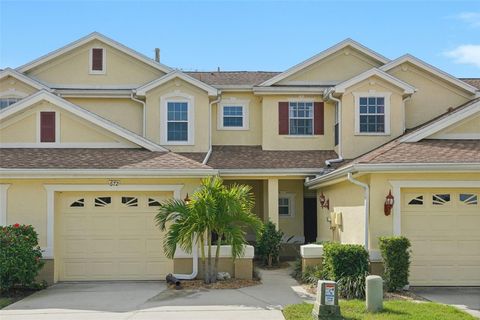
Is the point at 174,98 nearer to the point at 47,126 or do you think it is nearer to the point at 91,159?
the point at 47,126

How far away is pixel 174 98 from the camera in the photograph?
1898 cm

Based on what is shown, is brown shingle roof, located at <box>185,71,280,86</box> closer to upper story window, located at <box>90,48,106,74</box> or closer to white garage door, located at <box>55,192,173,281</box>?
upper story window, located at <box>90,48,106,74</box>

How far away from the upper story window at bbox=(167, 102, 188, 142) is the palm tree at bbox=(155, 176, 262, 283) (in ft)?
20.0

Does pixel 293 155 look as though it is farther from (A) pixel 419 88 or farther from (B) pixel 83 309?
(B) pixel 83 309

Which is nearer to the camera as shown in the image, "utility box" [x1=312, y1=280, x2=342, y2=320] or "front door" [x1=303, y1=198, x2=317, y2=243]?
"utility box" [x1=312, y1=280, x2=342, y2=320]

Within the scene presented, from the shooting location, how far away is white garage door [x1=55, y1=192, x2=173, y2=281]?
45.5ft

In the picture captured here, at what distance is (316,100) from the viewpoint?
19.8 m

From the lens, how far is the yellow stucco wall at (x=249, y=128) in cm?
2008

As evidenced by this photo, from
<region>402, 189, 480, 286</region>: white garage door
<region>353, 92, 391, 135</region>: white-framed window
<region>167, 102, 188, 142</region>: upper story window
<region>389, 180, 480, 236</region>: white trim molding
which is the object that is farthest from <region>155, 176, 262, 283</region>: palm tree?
<region>353, 92, 391, 135</region>: white-framed window

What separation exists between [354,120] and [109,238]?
908cm

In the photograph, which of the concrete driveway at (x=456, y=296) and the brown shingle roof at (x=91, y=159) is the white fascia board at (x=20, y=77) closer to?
the brown shingle roof at (x=91, y=159)

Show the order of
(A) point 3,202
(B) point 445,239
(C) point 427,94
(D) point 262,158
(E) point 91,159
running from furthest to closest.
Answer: (C) point 427,94 < (D) point 262,158 < (E) point 91,159 < (A) point 3,202 < (B) point 445,239

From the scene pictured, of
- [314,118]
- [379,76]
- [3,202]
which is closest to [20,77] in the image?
[3,202]

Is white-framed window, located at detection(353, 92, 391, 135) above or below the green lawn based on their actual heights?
above
